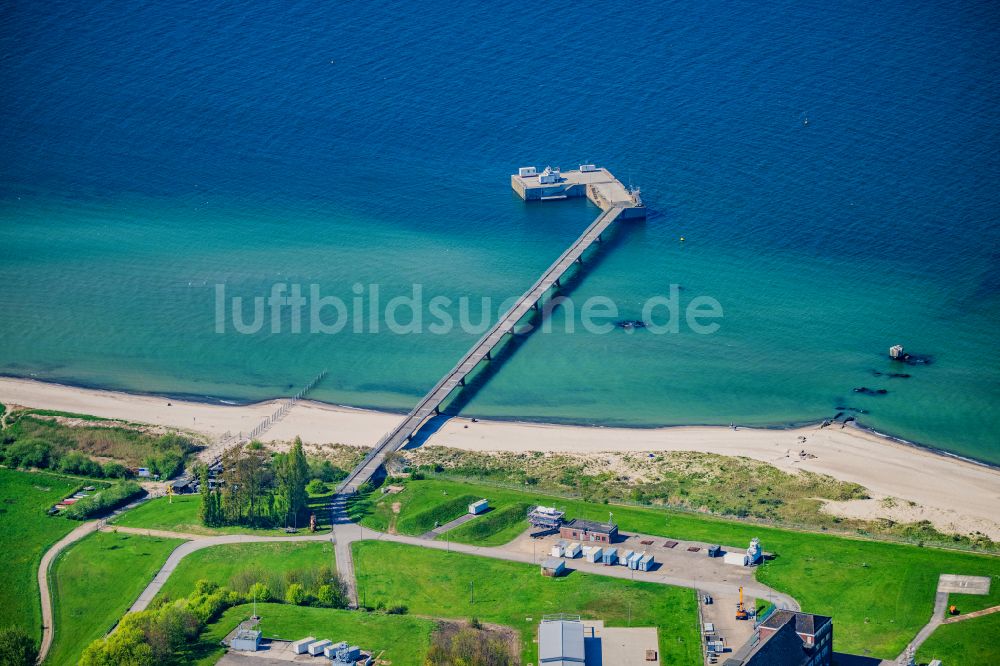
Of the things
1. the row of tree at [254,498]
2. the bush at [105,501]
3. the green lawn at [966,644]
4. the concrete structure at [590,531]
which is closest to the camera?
the green lawn at [966,644]

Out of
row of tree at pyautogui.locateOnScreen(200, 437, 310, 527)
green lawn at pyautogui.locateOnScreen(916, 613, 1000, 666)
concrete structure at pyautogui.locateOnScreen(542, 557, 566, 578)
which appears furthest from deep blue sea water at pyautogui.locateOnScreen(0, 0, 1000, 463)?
green lawn at pyautogui.locateOnScreen(916, 613, 1000, 666)

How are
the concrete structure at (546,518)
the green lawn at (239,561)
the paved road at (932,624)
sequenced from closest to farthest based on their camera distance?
1. the paved road at (932,624)
2. the green lawn at (239,561)
3. the concrete structure at (546,518)

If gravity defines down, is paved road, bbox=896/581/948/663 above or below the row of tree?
below

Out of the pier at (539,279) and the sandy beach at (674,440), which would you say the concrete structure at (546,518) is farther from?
the pier at (539,279)

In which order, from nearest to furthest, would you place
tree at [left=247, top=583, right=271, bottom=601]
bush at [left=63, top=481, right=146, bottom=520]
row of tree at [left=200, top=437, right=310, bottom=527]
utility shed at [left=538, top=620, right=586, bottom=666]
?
utility shed at [left=538, top=620, right=586, bottom=666]
tree at [left=247, top=583, right=271, bottom=601]
row of tree at [left=200, top=437, right=310, bottom=527]
bush at [left=63, top=481, right=146, bottom=520]

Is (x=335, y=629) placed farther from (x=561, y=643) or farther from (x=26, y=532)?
(x=26, y=532)

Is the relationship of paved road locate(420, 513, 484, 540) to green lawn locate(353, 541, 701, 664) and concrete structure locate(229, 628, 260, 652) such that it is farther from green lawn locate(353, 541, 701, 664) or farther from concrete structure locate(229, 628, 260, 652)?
concrete structure locate(229, 628, 260, 652)

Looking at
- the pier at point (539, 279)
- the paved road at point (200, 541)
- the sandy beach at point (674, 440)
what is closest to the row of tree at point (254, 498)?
the paved road at point (200, 541)
